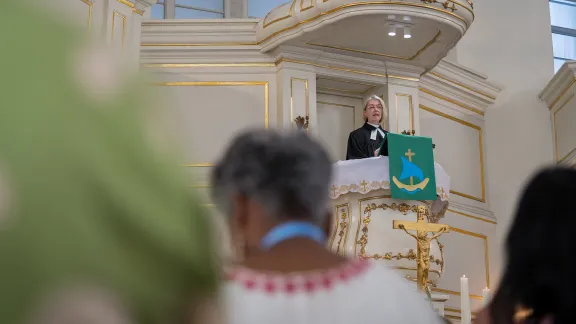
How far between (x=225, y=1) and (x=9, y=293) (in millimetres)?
10678

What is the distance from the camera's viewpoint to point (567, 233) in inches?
52.0

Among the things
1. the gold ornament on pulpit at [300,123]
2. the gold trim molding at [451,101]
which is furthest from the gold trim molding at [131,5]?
the gold trim molding at [451,101]

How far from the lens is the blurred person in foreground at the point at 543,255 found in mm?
1312

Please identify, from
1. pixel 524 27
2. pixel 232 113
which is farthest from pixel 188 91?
pixel 524 27

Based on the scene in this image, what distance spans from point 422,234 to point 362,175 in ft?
4.19

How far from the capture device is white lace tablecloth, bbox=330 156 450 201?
730 cm

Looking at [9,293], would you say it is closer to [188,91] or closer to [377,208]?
[377,208]

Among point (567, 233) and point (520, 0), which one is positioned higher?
point (520, 0)

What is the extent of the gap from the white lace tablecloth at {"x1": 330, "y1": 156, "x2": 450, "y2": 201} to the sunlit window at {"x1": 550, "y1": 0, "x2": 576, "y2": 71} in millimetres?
6100

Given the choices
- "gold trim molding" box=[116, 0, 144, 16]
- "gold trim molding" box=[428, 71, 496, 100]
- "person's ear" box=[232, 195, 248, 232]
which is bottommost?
"person's ear" box=[232, 195, 248, 232]

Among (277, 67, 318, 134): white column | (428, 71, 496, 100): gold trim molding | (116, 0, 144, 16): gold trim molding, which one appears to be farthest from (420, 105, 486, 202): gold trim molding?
(116, 0, 144, 16): gold trim molding

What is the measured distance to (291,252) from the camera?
1488mm

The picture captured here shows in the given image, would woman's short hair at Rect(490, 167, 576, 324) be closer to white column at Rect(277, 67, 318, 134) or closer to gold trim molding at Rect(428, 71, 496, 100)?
white column at Rect(277, 67, 318, 134)

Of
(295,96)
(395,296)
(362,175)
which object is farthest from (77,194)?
(295,96)
